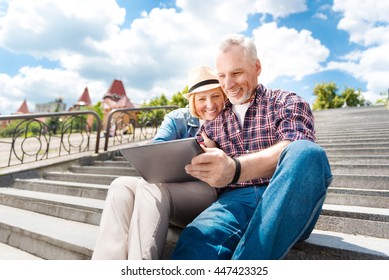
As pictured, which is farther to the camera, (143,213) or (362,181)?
(362,181)

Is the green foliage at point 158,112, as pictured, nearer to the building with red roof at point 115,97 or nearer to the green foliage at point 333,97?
the building with red roof at point 115,97

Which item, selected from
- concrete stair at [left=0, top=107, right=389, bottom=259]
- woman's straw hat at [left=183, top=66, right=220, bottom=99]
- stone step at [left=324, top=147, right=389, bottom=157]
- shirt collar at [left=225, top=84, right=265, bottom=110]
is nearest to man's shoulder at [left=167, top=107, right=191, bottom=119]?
woman's straw hat at [left=183, top=66, right=220, bottom=99]

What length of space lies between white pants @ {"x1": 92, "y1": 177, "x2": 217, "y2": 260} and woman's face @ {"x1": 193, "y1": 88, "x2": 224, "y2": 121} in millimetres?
604

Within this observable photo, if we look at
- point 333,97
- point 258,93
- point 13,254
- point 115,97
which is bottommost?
point 13,254

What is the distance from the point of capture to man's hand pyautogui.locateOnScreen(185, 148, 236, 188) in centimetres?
134

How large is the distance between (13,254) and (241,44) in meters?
2.51

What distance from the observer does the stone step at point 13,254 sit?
2350 millimetres

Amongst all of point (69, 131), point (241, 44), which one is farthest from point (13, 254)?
point (69, 131)

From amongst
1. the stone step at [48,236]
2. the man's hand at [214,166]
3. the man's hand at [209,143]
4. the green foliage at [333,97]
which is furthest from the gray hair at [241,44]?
the green foliage at [333,97]

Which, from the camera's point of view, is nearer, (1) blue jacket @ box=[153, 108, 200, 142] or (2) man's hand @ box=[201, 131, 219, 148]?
(2) man's hand @ box=[201, 131, 219, 148]

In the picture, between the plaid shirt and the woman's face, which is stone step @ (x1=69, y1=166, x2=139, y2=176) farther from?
the plaid shirt

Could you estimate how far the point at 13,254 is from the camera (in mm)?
2438

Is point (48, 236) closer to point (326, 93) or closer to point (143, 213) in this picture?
point (143, 213)

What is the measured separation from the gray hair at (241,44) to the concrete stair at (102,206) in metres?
1.16
